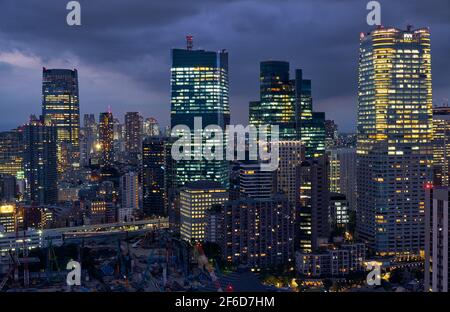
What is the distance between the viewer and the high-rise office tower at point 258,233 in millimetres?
→ 10375

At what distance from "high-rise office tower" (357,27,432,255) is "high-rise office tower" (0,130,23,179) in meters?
10.8

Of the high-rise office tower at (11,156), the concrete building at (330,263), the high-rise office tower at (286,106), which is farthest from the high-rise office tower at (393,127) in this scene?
the high-rise office tower at (11,156)

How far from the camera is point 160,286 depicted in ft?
26.5

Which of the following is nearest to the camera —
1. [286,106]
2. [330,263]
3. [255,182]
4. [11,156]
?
[330,263]

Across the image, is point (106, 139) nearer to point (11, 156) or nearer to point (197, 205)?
point (11, 156)

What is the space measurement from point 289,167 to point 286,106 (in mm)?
6377

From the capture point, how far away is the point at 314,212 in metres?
11.3

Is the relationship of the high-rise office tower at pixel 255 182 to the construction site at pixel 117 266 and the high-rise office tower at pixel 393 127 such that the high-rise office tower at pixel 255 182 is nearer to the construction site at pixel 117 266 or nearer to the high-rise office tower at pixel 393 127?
the construction site at pixel 117 266

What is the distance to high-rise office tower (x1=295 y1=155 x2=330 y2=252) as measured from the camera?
1115 cm

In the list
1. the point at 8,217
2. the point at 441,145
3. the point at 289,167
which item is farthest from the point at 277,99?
the point at 8,217

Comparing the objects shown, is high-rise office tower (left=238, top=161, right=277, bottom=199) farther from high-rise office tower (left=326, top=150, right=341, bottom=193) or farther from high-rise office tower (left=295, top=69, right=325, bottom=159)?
high-rise office tower (left=295, top=69, right=325, bottom=159)

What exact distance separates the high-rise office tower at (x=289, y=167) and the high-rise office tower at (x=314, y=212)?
71cm

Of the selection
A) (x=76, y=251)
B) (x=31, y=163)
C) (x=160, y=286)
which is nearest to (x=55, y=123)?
(x=31, y=163)

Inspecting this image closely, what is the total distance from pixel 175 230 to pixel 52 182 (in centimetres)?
647
